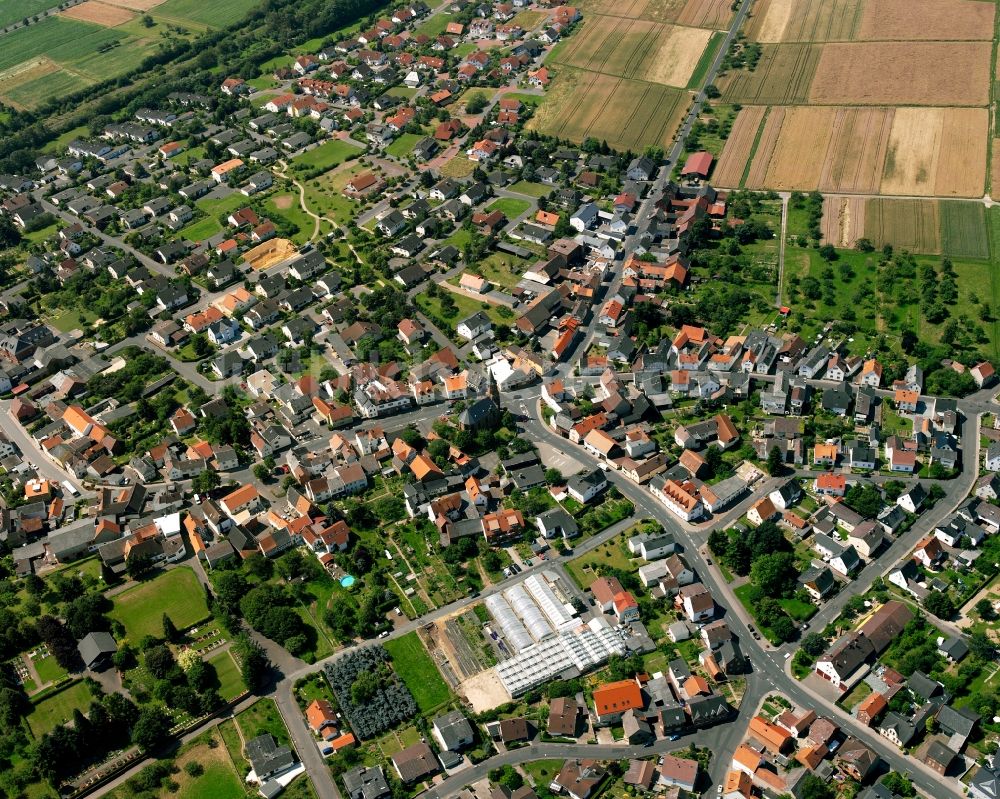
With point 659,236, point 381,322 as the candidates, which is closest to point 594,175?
point 659,236

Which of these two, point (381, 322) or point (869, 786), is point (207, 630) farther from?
point (869, 786)

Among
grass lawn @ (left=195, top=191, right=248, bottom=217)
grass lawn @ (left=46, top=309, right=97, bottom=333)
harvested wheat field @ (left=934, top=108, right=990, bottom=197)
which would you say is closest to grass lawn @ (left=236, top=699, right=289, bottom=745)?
grass lawn @ (left=46, top=309, right=97, bottom=333)

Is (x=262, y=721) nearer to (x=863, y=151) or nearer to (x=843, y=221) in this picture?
(x=843, y=221)

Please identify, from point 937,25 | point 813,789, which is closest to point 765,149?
point 937,25

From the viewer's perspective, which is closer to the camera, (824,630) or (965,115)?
(824,630)

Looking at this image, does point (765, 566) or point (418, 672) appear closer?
point (418, 672)

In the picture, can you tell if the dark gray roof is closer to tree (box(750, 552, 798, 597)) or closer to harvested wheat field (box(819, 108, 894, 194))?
tree (box(750, 552, 798, 597))
